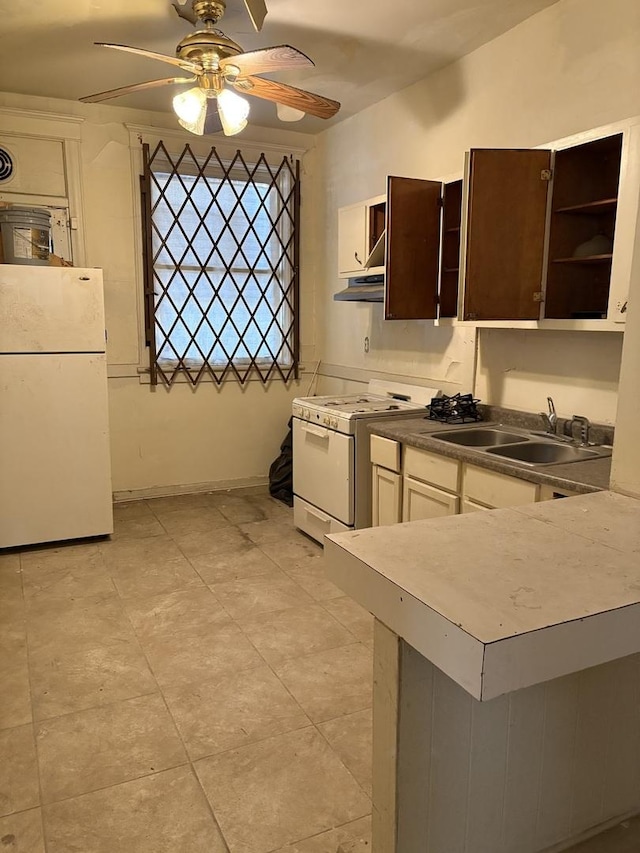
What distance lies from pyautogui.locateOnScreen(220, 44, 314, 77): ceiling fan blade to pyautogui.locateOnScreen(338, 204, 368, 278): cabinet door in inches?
48.6

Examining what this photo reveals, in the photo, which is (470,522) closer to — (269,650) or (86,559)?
(269,650)

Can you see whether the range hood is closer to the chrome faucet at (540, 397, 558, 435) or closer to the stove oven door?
the stove oven door

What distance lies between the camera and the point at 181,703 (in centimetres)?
215

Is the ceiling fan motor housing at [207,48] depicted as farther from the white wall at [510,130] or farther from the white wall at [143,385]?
the white wall at [143,385]

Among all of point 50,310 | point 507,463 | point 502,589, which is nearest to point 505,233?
point 507,463

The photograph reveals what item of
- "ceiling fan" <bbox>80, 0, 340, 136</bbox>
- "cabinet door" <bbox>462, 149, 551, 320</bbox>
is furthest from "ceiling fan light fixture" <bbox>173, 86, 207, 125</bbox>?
"cabinet door" <bbox>462, 149, 551, 320</bbox>

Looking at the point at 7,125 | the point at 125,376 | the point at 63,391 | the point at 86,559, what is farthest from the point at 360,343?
the point at 7,125

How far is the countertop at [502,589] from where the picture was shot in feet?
2.91

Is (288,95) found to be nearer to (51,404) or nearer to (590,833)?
(51,404)

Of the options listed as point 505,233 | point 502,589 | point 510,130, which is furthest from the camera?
point 510,130

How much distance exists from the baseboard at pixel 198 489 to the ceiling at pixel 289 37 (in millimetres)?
2592

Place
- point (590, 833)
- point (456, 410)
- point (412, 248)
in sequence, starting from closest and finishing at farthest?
point (590, 833) < point (412, 248) < point (456, 410)

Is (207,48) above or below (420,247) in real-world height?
above

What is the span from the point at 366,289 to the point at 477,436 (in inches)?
42.9
